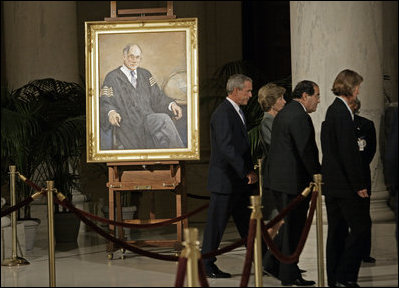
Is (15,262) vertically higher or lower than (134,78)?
lower

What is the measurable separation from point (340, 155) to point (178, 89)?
9.19ft

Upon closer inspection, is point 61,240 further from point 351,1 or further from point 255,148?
point 351,1

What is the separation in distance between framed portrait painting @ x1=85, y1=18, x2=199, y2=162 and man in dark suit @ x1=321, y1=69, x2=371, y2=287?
2.50m

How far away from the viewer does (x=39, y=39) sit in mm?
13156

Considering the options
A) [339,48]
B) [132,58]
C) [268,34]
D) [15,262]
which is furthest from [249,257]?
[268,34]

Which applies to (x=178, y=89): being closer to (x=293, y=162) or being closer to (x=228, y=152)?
(x=228, y=152)

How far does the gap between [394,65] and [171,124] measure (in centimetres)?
257

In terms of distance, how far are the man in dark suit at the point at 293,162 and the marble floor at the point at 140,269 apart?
0.37 metres

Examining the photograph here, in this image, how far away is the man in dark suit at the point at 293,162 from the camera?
8.51 metres

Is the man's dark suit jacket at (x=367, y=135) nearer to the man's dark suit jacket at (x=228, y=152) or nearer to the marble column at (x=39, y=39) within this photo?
the man's dark suit jacket at (x=228, y=152)

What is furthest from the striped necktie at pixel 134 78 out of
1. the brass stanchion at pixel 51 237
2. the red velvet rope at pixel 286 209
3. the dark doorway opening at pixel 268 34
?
Answer: the dark doorway opening at pixel 268 34

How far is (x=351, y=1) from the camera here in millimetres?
9227

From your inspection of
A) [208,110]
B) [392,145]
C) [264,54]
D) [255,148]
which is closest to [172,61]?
[255,148]

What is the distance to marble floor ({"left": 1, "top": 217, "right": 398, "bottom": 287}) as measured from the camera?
8.93 meters
